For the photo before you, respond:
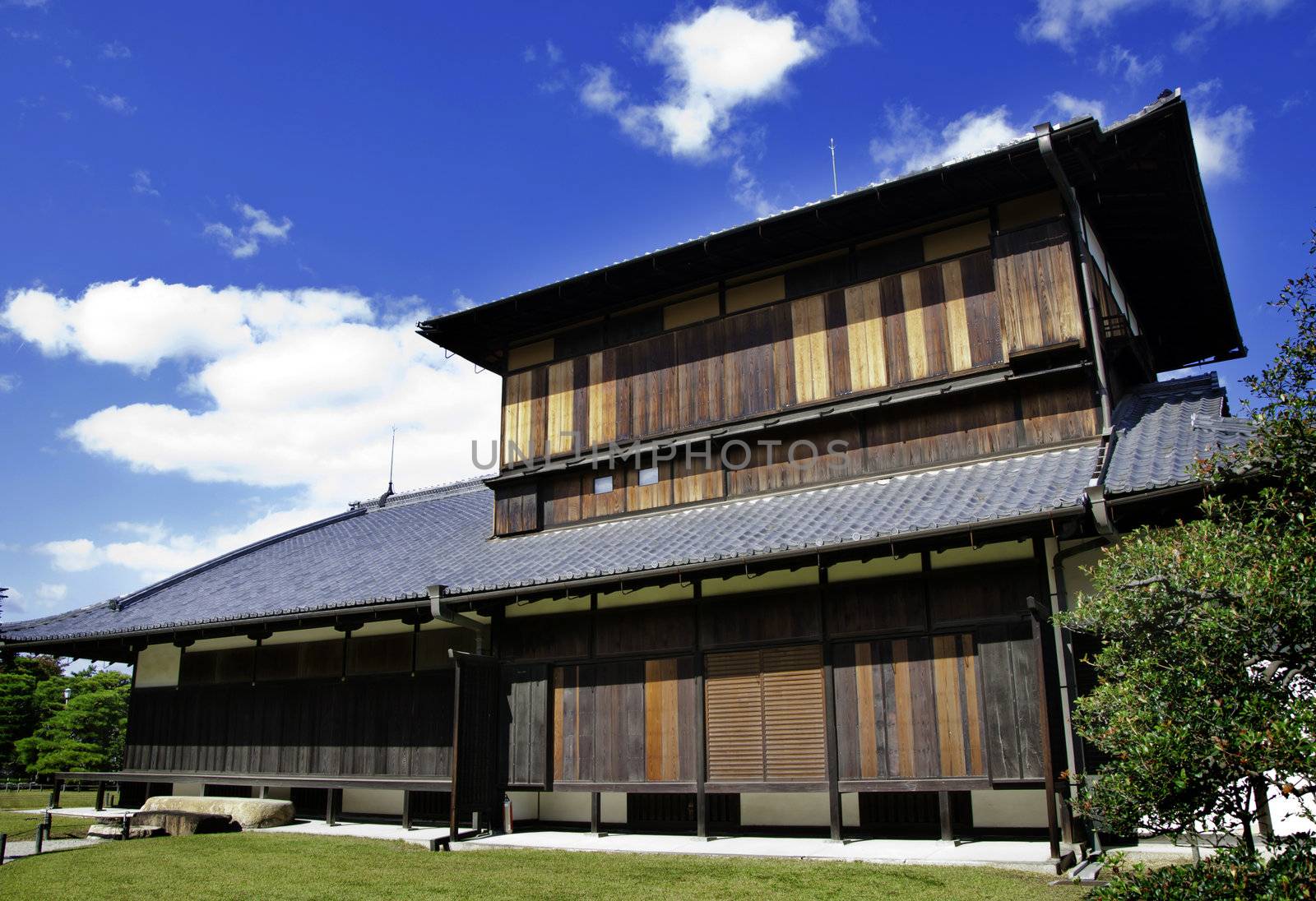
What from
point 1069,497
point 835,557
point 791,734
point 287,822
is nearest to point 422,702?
point 287,822

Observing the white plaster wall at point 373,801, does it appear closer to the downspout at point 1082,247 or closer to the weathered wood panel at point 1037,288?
the weathered wood panel at point 1037,288

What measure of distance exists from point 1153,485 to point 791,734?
195 inches

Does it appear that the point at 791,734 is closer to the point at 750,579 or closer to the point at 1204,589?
the point at 750,579

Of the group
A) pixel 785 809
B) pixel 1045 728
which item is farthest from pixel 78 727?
pixel 1045 728

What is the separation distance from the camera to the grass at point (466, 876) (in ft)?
27.0

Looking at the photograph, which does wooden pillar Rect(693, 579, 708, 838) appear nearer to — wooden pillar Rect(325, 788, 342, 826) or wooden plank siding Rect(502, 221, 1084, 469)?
wooden plank siding Rect(502, 221, 1084, 469)

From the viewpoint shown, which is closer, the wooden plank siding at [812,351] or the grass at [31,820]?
the wooden plank siding at [812,351]

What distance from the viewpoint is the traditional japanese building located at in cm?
1089

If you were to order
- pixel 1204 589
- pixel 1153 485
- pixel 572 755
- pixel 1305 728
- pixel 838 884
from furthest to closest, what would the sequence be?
pixel 572 755, pixel 1153 485, pixel 838 884, pixel 1204 589, pixel 1305 728

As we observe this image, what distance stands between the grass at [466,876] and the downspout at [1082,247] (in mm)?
6160

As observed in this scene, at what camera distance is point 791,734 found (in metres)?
11.8

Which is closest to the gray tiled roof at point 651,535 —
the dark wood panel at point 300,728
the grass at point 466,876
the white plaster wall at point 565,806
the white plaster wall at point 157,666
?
the white plaster wall at point 157,666

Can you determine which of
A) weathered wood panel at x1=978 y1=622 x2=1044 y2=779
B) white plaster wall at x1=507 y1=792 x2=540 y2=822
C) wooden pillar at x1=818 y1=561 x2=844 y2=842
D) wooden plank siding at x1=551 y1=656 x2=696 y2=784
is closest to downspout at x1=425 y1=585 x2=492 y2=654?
wooden plank siding at x1=551 y1=656 x2=696 y2=784

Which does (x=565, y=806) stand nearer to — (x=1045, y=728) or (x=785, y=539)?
(x=785, y=539)
